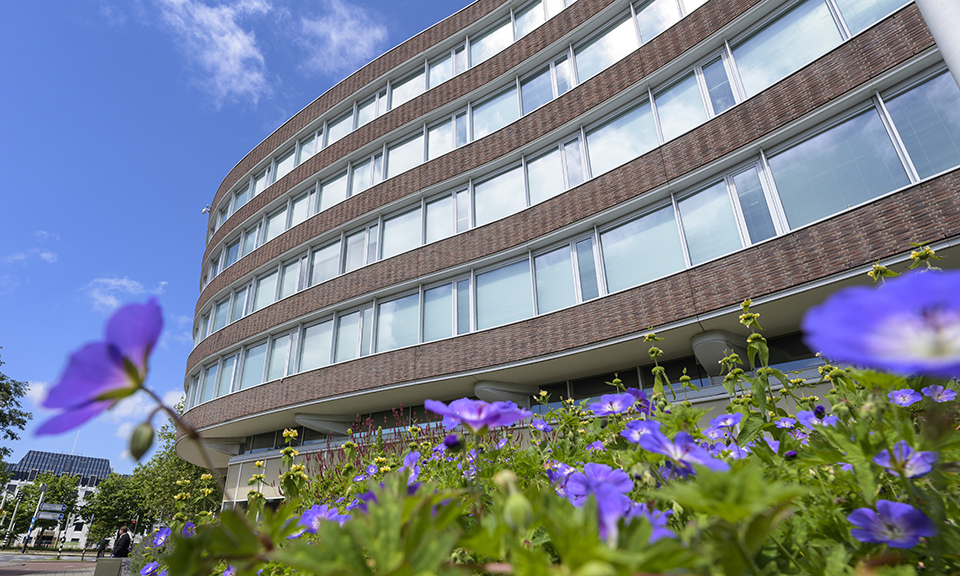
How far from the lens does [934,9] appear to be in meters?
2.60

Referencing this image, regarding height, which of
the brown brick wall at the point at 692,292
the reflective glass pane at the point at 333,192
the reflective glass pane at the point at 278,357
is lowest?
the brown brick wall at the point at 692,292

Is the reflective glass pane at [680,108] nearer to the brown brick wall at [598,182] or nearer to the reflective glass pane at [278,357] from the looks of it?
the brown brick wall at [598,182]

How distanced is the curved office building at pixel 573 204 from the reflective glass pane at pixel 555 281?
0.19 ft

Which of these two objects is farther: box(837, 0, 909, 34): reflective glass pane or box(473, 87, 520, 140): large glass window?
box(473, 87, 520, 140): large glass window

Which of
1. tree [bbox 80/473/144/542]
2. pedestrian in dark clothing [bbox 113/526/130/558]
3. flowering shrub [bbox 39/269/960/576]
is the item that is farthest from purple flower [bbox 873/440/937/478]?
tree [bbox 80/473/144/542]

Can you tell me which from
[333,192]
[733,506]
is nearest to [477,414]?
[733,506]

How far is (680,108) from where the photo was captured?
905 centimetres

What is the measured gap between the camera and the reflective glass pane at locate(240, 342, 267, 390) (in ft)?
→ 44.6

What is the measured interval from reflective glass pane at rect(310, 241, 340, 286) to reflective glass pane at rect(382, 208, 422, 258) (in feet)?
5.57

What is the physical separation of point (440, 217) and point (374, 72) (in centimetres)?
617

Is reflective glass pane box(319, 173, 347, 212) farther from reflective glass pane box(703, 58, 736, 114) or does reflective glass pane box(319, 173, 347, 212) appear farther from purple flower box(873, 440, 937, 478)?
purple flower box(873, 440, 937, 478)

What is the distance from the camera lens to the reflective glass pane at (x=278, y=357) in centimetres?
1294

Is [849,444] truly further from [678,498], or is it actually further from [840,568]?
[678,498]

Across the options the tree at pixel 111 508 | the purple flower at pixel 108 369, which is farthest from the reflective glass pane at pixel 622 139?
the tree at pixel 111 508
